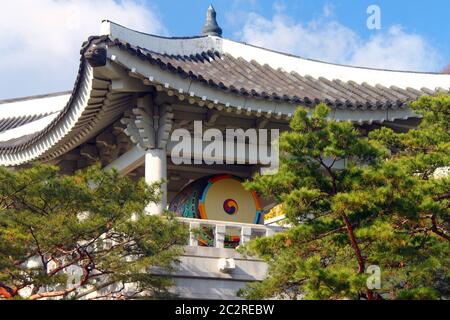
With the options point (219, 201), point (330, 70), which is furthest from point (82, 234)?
point (330, 70)

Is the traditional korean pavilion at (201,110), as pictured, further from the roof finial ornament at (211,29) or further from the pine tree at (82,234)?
the pine tree at (82,234)

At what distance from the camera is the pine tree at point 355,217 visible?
420 inches

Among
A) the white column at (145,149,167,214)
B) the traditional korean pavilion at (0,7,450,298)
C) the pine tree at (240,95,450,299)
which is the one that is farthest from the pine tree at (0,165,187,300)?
the white column at (145,149,167,214)

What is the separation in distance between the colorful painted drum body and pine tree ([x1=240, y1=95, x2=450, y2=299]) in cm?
496

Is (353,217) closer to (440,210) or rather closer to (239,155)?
(440,210)

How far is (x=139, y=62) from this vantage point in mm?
13859

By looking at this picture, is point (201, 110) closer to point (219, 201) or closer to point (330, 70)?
point (219, 201)

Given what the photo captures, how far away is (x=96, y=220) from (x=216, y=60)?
6296mm

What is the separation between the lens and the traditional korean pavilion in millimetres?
14195

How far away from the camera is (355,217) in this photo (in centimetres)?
1093

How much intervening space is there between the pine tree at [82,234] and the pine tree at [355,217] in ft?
4.69

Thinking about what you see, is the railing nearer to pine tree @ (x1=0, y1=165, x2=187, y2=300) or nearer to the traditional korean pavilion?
the traditional korean pavilion

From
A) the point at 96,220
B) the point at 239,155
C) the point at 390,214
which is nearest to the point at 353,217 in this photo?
the point at 390,214

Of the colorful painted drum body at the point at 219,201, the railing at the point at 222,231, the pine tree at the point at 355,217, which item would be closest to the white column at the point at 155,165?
the railing at the point at 222,231
